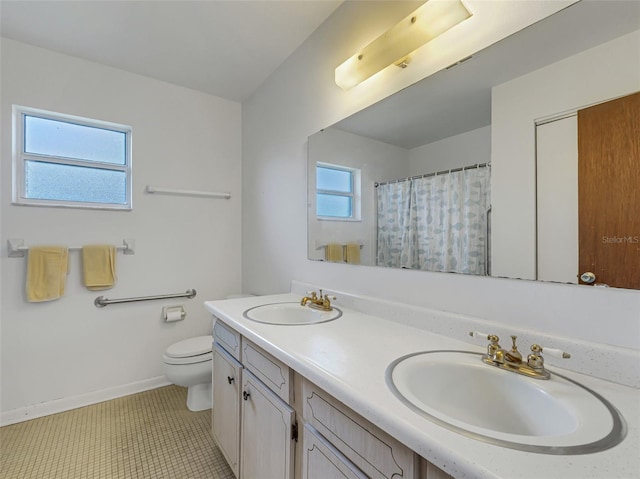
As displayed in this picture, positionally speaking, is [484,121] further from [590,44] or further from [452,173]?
[590,44]

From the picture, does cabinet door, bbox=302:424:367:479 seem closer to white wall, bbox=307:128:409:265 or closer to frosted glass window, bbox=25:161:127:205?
white wall, bbox=307:128:409:265

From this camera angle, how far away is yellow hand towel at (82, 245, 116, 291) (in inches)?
83.6

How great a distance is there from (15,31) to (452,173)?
8.90 ft

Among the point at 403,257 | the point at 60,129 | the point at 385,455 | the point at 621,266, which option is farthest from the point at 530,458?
the point at 60,129

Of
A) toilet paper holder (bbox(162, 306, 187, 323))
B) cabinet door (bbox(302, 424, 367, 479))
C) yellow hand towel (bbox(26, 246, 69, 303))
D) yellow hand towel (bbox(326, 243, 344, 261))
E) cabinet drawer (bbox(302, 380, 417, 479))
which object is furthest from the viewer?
toilet paper holder (bbox(162, 306, 187, 323))

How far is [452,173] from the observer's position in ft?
3.75

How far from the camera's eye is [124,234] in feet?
7.55

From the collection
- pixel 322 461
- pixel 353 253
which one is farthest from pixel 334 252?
pixel 322 461

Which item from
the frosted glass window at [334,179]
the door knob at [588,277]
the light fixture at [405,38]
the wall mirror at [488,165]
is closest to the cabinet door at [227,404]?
the wall mirror at [488,165]

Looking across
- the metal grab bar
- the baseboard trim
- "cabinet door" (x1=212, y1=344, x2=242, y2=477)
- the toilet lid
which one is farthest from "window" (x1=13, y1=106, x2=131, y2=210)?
"cabinet door" (x1=212, y1=344, x2=242, y2=477)

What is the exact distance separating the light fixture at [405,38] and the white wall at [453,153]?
388mm

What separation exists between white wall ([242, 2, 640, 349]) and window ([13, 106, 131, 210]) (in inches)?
39.0

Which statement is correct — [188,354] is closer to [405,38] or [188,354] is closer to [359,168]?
[359,168]

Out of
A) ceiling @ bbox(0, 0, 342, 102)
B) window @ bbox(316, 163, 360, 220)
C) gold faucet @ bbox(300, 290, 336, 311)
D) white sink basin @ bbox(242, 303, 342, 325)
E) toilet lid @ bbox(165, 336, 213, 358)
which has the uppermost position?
ceiling @ bbox(0, 0, 342, 102)
